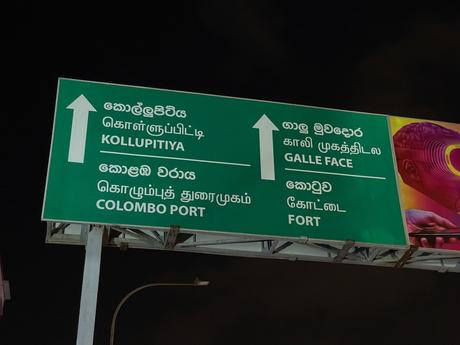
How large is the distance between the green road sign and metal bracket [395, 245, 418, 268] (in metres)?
0.36

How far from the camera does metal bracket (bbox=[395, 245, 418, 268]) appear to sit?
12.2 m

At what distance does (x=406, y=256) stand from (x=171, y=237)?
159 inches

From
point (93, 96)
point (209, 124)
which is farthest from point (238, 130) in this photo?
point (93, 96)

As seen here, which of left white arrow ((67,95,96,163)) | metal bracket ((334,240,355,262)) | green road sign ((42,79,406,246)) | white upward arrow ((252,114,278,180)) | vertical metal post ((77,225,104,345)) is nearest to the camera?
vertical metal post ((77,225,104,345))

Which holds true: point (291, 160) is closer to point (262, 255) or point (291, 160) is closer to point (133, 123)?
point (262, 255)

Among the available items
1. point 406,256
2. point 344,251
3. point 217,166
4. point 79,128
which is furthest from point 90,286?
point 406,256

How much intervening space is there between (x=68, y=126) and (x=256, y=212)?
3285mm

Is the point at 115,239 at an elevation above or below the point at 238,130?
below

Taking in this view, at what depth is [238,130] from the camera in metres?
12.3

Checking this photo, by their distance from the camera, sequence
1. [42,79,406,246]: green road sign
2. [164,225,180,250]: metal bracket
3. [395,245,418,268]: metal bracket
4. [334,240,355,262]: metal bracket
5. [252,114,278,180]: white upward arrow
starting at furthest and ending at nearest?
[395,245,418,268]: metal bracket < [252,114,278,180]: white upward arrow < [334,240,355,262]: metal bracket < [42,79,406,246]: green road sign < [164,225,180,250]: metal bracket

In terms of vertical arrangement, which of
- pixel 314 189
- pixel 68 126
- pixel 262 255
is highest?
pixel 68 126

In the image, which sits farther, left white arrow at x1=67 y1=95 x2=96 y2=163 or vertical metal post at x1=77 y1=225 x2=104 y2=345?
left white arrow at x1=67 y1=95 x2=96 y2=163

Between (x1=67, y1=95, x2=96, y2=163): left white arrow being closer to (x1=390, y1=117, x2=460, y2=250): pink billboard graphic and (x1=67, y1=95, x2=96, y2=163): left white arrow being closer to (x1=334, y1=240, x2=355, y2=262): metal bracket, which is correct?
(x1=334, y1=240, x2=355, y2=262): metal bracket

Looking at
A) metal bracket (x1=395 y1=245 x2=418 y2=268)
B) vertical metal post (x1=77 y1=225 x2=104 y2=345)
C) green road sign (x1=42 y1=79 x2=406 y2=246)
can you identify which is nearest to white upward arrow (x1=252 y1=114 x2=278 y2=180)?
green road sign (x1=42 y1=79 x2=406 y2=246)
